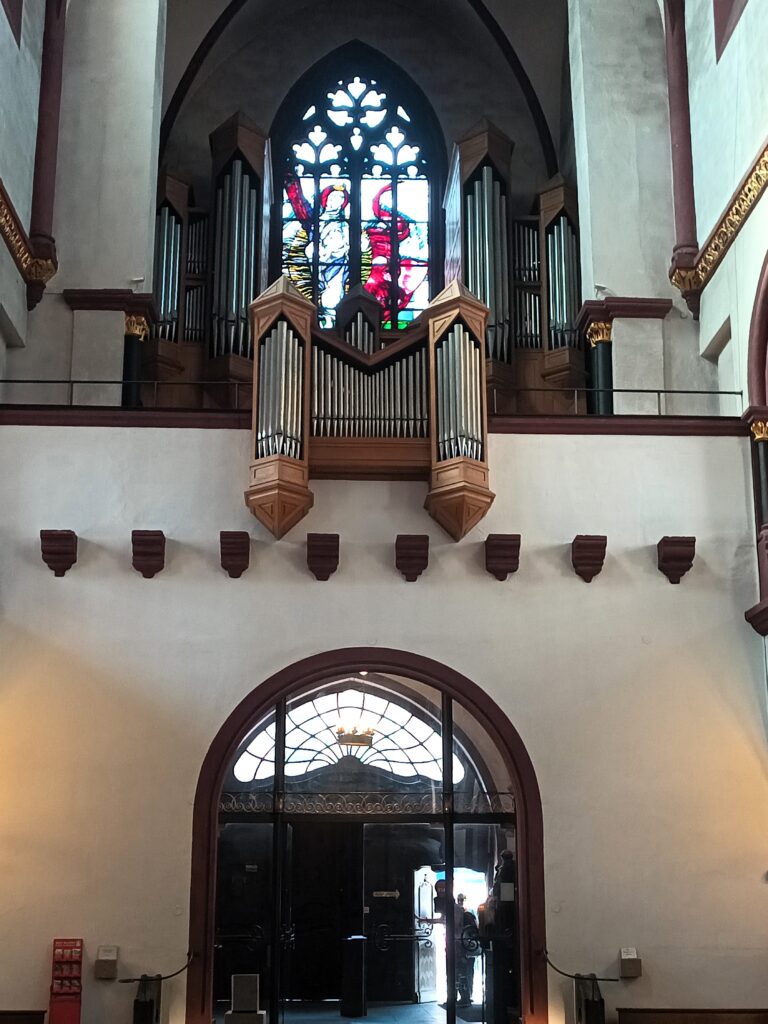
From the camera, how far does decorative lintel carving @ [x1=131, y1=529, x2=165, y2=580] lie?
10461 mm

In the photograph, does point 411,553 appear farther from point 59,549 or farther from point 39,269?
point 39,269

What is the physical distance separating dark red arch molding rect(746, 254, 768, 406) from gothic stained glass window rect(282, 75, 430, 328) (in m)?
5.41

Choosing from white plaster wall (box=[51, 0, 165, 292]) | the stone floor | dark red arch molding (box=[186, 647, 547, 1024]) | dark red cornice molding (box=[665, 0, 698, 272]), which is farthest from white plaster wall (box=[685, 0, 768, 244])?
the stone floor

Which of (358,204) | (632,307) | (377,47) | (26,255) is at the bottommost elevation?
(632,307)

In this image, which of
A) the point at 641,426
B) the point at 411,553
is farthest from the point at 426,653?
the point at 641,426

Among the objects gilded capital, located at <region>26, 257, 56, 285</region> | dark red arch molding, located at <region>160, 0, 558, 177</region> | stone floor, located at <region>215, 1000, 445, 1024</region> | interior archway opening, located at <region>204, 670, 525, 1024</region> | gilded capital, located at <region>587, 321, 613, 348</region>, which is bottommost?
stone floor, located at <region>215, 1000, 445, 1024</region>

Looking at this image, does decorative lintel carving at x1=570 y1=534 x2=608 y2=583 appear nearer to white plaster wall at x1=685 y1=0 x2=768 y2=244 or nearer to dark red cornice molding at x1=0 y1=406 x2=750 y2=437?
dark red cornice molding at x1=0 y1=406 x2=750 y2=437

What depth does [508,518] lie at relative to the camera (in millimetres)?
10789

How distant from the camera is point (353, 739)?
10.8 meters

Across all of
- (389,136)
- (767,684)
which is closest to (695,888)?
(767,684)

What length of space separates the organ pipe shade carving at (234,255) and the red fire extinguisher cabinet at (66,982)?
6252 millimetres

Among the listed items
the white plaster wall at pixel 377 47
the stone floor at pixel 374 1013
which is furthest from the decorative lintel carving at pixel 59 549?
the white plaster wall at pixel 377 47

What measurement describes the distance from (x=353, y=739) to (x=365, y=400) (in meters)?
2.65

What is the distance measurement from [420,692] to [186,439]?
271 cm
